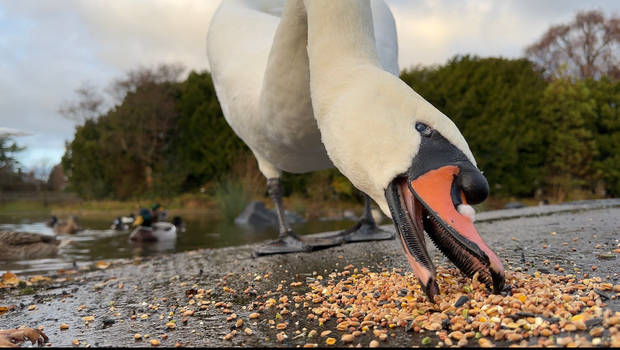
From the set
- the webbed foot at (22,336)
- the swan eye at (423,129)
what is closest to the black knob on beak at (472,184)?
the swan eye at (423,129)

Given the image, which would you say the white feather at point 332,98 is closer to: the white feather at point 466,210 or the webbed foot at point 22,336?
the white feather at point 466,210

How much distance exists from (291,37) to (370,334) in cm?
201

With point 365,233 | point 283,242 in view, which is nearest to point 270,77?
point 283,242

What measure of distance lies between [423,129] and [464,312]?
2.67 feet

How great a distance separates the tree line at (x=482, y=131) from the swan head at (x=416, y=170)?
61.8 feet

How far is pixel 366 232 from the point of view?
5.47 metres

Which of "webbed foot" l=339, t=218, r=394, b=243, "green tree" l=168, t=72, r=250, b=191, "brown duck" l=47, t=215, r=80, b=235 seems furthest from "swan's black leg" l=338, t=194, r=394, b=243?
"green tree" l=168, t=72, r=250, b=191

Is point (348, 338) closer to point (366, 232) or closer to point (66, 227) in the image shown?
point (366, 232)

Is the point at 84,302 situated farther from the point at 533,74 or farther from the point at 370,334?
the point at 533,74

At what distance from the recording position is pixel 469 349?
1.85 meters

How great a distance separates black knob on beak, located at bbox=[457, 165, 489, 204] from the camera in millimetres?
1846

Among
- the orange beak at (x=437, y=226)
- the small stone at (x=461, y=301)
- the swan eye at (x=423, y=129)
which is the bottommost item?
the small stone at (x=461, y=301)

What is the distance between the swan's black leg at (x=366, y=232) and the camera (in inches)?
210

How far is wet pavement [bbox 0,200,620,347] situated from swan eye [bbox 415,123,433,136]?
2.72ft
